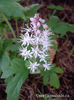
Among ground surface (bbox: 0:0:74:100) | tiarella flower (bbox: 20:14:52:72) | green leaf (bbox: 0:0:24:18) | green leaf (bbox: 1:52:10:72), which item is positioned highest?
green leaf (bbox: 0:0:24:18)

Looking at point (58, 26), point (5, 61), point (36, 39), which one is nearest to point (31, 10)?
point (58, 26)

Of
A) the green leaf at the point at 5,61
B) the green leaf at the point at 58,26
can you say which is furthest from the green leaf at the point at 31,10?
the green leaf at the point at 5,61

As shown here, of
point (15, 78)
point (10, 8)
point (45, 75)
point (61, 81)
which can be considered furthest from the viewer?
point (61, 81)

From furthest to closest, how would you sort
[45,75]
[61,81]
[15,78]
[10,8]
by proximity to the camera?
[61,81] → [45,75] → [15,78] → [10,8]

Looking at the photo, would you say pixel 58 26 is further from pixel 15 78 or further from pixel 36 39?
pixel 15 78

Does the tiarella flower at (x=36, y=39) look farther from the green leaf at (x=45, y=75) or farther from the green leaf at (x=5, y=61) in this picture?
the green leaf at (x=5, y=61)

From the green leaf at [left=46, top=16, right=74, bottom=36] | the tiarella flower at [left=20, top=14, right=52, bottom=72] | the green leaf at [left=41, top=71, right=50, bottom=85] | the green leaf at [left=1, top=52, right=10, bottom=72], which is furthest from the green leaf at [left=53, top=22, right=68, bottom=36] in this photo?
the green leaf at [left=1, top=52, right=10, bottom=72]

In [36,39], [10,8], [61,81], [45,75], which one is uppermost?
[10,8]

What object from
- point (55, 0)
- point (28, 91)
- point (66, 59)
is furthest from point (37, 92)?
point (55, 0)

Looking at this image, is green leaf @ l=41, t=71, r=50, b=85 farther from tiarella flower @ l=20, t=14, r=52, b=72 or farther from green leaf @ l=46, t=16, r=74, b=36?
green leaf @ l=46, t=16, r=74, b=36
